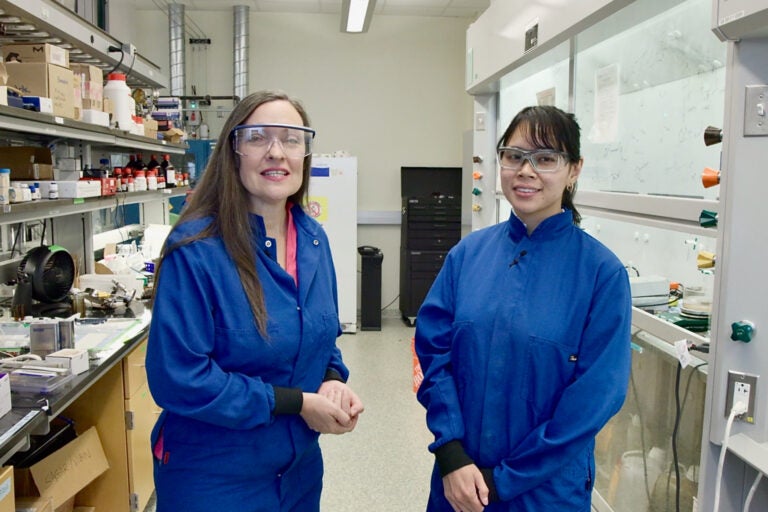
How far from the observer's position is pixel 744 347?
4.63 feet

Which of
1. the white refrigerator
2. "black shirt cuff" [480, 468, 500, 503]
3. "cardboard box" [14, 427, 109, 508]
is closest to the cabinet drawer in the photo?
"cardboard box" [14, 427, 109, 508]

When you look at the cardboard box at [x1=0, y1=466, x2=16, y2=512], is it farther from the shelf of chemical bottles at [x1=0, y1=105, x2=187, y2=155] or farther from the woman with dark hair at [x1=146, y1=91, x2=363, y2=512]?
the shelf of chemical bottles at [x1=0, y1=105, x2=187, y2=155]

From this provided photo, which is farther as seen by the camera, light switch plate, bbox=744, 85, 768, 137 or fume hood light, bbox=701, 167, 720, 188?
fume hood light, bbox=701, 167, 720, 188

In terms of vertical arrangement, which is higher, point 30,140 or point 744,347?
point 30,140

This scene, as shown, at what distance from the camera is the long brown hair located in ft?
4.10

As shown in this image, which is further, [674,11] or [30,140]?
[30,140]

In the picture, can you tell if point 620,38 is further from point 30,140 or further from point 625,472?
point 30,140

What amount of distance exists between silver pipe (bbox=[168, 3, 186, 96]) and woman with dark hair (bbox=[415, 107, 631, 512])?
4.86 m

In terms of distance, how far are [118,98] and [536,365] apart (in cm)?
250

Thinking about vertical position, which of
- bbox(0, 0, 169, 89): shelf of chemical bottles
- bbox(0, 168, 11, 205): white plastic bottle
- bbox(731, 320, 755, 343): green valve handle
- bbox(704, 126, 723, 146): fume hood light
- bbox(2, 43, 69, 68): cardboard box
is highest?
bbox(0, 0, 169, 89): shelf of chemical bottles

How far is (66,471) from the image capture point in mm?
2014

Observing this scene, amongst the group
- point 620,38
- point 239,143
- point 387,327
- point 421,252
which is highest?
point 620,38

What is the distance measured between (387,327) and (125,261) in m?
2.94

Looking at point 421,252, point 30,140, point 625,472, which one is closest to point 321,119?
point 421,252
